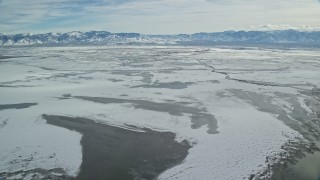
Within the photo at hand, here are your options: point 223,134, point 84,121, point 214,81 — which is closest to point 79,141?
point 84,121

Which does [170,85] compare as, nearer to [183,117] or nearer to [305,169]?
[183,117]

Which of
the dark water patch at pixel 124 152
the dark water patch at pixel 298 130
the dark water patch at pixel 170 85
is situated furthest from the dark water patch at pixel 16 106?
the dark water patch at pixel 298 130

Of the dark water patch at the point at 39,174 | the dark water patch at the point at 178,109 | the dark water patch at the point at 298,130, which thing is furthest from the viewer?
the dark water patch at the point at 178,109

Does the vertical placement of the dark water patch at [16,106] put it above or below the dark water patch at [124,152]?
above

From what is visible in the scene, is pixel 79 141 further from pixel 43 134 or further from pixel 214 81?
pixel 214 81

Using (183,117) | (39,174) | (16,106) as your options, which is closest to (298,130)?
(183,117)

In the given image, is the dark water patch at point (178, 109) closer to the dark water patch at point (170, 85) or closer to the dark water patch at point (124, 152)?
the dark water patch at point (124, 152)

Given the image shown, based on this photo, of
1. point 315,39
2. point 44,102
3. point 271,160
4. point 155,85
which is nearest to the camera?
point 271,160
